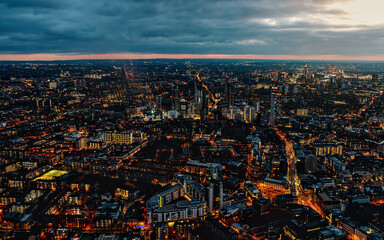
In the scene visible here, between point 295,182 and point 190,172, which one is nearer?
point 295,182

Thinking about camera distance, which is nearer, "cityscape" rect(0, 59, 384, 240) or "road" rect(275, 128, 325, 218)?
"cityscape" rect(0, 59, 384, 240)

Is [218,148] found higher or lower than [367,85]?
lower

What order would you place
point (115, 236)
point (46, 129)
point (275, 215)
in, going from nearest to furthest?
point (115, 236), point (275, 215), point (46, 129)

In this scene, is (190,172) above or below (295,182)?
above

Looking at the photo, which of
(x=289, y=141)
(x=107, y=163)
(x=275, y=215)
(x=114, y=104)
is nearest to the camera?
(x=275, y=215)

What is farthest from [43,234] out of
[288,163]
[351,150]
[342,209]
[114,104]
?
[114,104]

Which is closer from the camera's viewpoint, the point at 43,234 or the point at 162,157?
the point at 43,234

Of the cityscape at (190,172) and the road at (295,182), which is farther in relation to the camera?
the road at (295,182)

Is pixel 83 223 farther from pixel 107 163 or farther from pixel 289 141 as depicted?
pixel 289 141
